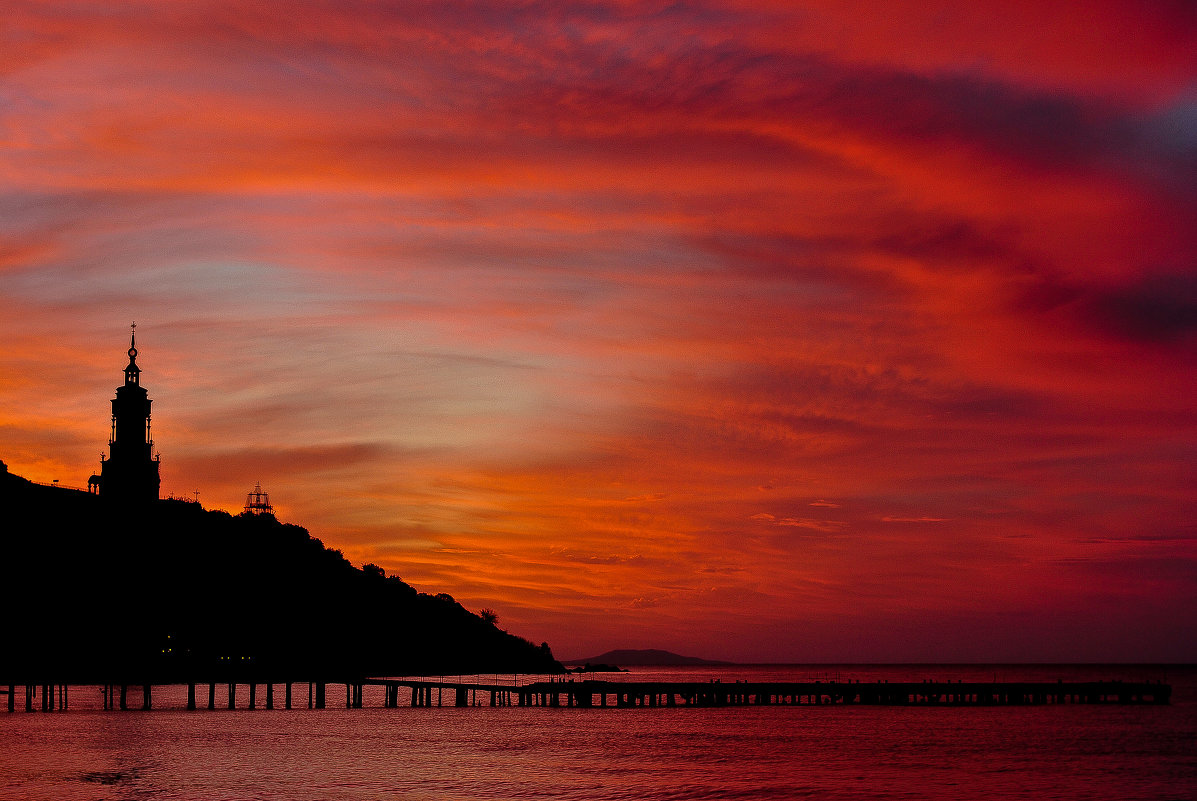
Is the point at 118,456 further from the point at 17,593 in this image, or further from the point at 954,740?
the point at 954,740

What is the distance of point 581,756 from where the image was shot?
8900 cm

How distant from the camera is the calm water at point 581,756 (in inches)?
2793

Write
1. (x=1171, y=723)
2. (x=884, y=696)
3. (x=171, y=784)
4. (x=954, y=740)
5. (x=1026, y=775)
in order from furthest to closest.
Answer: (x=884, y=696) → (x=1171, y=723) → (x=954, y=740) → (x=1026, y=775) → (x=171, y=784)

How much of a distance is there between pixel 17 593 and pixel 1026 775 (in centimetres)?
16283

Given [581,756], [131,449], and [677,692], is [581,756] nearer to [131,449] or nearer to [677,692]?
[677,692]

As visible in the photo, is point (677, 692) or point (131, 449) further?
point (131, 449)

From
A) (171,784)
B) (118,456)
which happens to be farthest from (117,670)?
(171,784)

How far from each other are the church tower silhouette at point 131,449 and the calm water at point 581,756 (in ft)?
229

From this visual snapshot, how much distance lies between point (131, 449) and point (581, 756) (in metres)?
128

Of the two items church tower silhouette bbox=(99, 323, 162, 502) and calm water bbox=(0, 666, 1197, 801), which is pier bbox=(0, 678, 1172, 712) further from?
church tower silhouette bbox=(99, 323, 162, 502)

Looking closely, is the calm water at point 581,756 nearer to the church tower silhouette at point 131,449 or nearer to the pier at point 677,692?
the pier at point 677,692

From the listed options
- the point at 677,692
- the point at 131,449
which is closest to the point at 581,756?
the point at 677,692

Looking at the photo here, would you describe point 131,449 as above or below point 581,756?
above

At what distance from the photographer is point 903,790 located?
241 feet
